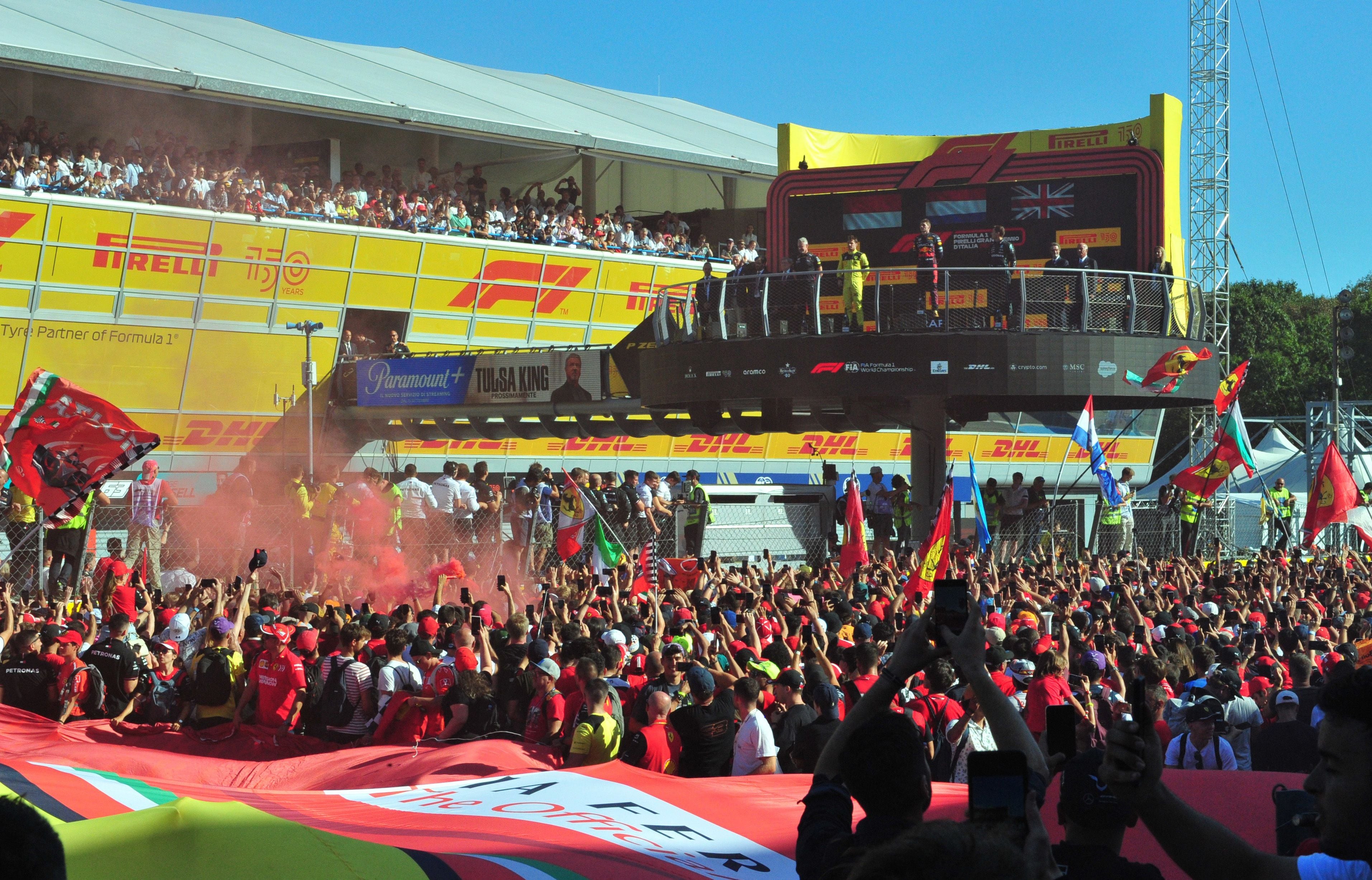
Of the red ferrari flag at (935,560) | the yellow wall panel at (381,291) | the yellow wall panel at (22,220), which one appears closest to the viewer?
the red ferrari flag at (935,560)

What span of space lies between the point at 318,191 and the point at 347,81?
5353 millimetres

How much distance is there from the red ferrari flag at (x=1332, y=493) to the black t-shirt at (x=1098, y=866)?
17.6 m

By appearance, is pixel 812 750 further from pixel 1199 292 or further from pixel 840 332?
pixel 1199 292

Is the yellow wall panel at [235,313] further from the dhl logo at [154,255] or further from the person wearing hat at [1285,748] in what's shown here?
the person wearing hat at [1285,748]

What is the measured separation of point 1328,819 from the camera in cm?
266

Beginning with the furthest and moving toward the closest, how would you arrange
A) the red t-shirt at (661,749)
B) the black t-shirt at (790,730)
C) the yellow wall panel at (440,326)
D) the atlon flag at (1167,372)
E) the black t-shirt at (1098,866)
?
1. the yellow wall panel at (440,326)
2. the atlon flag at (1167,372)
3. the red t-shirt at (661,749)
4. the black t-shirt at (790,730)
5. the black t-shirt at (1098,866)

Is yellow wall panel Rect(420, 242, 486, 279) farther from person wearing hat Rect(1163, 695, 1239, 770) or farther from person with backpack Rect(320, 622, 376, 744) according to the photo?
person wearing hat Rect(1163, 695, 1239, 770)

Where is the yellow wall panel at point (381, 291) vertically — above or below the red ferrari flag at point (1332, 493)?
above

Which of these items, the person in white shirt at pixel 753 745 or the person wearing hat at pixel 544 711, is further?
the person wearing hat at pixel 544 711

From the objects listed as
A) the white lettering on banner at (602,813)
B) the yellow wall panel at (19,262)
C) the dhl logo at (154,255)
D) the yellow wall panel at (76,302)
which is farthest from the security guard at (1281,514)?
the yellow wall panel at (19,262)

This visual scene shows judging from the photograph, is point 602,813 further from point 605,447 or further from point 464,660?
point 605,447

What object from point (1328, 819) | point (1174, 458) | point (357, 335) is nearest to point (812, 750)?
point (1328, 819)

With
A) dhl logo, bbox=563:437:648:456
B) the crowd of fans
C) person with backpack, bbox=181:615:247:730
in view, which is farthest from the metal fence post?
dhl logo, bbox=563:437:648:456

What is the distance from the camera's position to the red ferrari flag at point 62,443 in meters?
14.3
